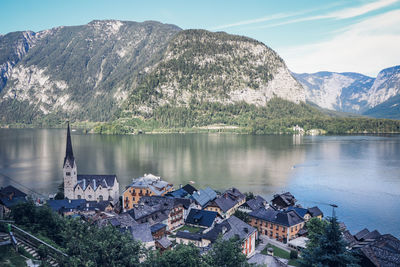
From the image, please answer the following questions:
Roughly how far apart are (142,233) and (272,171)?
2412 inches

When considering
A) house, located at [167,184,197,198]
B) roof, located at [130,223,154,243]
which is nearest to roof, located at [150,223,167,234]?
roof, located at [130,223,154,243]

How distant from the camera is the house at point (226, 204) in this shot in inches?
2019

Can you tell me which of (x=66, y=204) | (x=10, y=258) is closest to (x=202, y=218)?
(x=66, y=204)

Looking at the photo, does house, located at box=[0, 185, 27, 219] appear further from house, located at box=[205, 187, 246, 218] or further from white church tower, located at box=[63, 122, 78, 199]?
house, located at box=[205, 187, 246, 218]

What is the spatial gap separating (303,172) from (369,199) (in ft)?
90.9

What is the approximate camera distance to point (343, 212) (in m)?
54.9

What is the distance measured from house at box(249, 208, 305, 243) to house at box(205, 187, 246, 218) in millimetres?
6191

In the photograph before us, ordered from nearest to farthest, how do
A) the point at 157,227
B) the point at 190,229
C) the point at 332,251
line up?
the point at 332,251
the point at 157,227
the point at 190,229

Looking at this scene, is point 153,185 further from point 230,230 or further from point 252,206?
point 230,230

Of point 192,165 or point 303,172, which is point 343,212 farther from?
point 192,165

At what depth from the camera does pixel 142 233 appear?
116 ft

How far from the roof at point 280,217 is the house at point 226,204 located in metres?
6.20

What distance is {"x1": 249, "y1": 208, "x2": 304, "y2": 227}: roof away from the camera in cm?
4272

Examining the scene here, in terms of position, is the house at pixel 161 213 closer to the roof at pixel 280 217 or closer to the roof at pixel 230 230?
the roof at pixel 230 230
